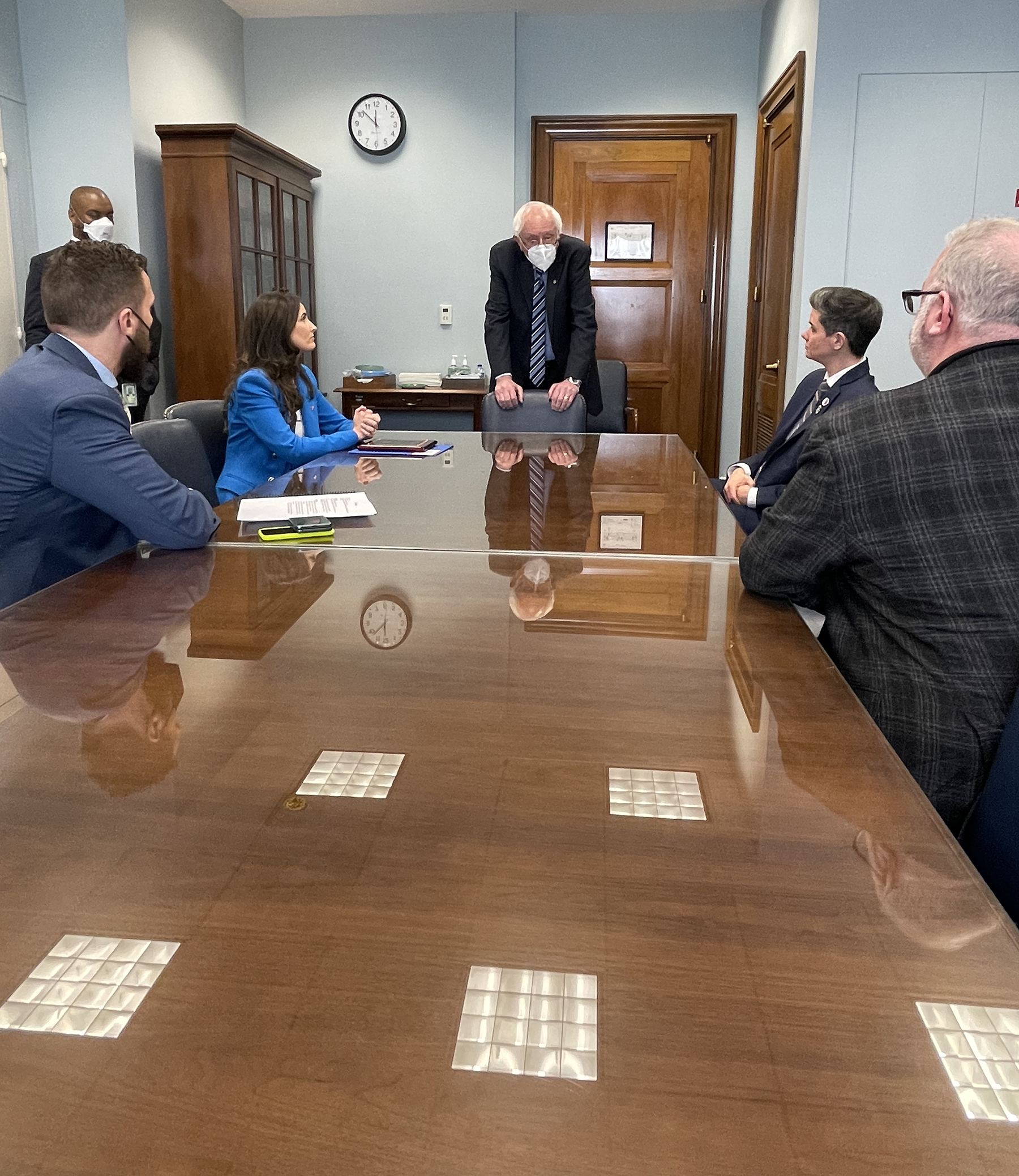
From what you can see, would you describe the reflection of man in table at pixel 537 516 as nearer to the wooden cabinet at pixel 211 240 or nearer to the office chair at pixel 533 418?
the office chair at pixel 533 418

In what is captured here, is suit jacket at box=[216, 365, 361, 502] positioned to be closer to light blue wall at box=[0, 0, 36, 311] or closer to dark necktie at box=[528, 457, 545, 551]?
dark necktie at box=[528, 457, 545, 551]

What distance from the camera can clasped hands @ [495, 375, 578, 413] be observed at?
3855 millimetres

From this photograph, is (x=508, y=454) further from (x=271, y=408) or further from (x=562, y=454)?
(x=271, y=408)

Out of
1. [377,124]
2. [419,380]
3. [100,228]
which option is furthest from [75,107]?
[419,380]

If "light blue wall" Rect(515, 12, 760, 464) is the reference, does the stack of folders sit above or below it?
below

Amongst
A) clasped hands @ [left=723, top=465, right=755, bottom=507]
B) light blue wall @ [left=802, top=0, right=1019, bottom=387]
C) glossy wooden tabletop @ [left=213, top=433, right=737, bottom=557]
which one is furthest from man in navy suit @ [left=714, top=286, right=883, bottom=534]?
light blue wall @ [left=802, top=0, right=1019, bottom=387]

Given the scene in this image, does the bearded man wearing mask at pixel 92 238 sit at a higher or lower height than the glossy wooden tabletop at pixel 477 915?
higher

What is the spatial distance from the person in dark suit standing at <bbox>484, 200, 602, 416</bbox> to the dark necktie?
1.31 metres

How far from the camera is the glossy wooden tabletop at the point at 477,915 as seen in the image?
1.75 ft

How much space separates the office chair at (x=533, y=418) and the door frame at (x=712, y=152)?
2.44 m

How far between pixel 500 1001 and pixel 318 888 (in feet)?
0.59

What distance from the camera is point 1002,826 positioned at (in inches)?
43.7

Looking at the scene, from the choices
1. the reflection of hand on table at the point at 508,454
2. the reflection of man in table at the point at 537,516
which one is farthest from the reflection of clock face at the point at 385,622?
the reflection of hand on table at the point at 508,454

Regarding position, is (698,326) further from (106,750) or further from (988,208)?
(106,750)
